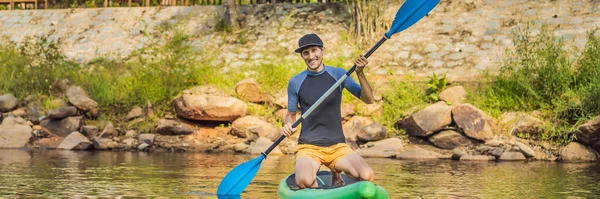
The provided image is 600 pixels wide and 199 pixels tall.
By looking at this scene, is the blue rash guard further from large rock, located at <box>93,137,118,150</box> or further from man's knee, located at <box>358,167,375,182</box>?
large rock, located at <box>93,137,118,150</box>

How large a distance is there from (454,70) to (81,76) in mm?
6244

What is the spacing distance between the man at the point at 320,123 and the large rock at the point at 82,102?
347 inches

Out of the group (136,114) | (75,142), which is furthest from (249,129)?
(75,142)

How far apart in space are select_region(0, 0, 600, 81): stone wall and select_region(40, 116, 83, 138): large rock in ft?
9.19

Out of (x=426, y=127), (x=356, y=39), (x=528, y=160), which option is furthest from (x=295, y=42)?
(x=528, y=160)

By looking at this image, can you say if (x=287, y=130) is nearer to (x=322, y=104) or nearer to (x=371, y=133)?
(x=322, y=104)

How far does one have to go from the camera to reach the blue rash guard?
766 cm

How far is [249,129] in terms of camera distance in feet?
49.6

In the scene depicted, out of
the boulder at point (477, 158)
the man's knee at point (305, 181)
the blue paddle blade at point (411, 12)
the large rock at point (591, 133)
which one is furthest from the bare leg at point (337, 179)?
the large rock at point (591, 133)

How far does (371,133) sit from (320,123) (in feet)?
22.5

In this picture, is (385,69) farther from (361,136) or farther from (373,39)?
(361,136)

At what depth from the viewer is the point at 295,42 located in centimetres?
1827

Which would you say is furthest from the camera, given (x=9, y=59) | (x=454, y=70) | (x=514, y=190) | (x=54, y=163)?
(x=9, y=59)

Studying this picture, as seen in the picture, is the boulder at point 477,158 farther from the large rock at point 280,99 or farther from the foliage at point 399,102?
the large rock at point 280,99
